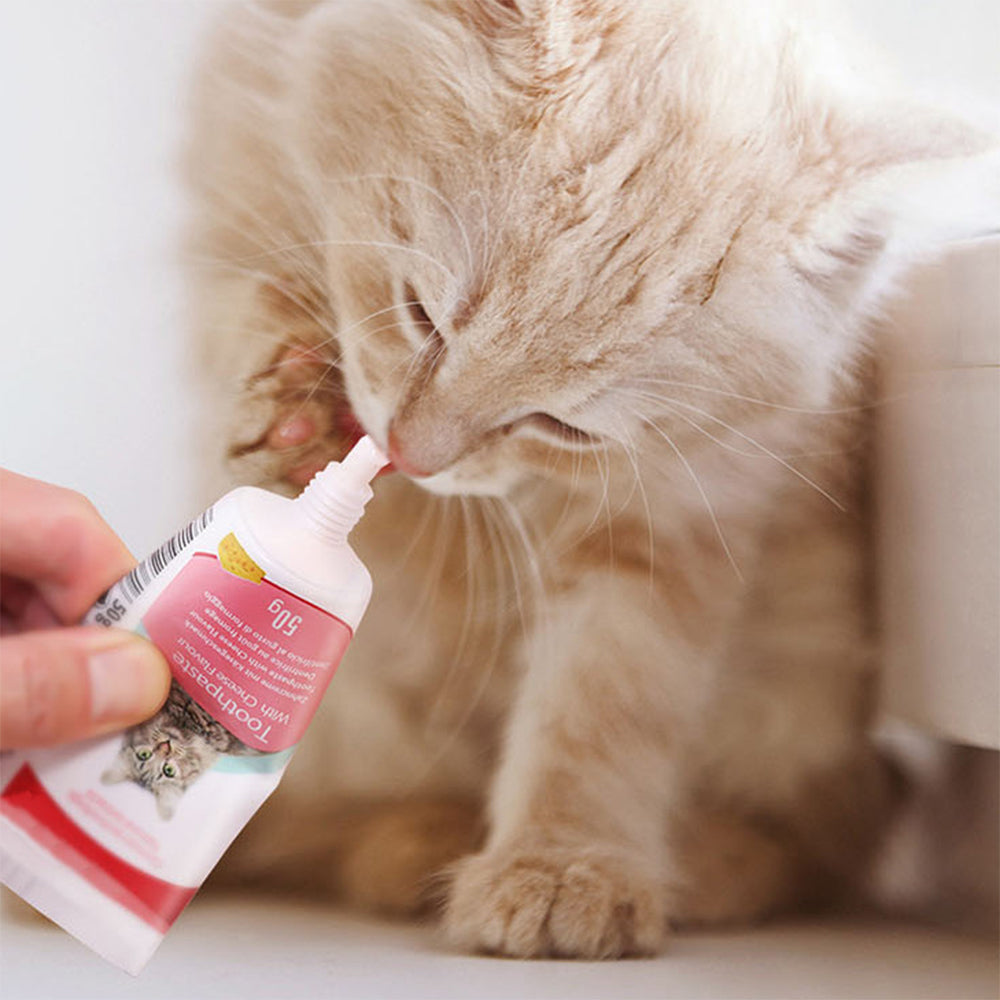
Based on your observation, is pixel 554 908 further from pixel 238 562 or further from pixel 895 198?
pixel 895 198

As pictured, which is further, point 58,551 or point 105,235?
point 105,235

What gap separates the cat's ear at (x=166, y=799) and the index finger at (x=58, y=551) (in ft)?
0.46

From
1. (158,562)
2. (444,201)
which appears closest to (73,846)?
(158,562)

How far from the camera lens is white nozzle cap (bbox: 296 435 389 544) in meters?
0.72

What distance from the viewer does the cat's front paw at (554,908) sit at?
930mm

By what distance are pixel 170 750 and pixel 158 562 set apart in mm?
109

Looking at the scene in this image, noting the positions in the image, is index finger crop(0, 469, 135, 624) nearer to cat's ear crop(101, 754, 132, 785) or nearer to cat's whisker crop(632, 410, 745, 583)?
cat's ear crop(101, 754, 132, 785)

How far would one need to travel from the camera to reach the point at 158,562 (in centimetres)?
72

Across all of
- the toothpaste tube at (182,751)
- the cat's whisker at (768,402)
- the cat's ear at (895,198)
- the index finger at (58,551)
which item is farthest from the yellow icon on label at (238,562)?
the cat's ear at (895,198)

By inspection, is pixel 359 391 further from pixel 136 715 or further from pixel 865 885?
pixel 865 885

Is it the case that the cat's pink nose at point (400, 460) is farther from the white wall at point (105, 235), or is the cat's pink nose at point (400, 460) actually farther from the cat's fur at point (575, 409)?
the white wall at point (105, 235)

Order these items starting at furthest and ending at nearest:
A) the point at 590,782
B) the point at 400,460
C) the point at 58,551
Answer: the point at 590,782 → the point at 400,460 → the point at 58,551

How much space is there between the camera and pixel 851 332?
1.02m

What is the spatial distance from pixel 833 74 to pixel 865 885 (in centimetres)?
73
